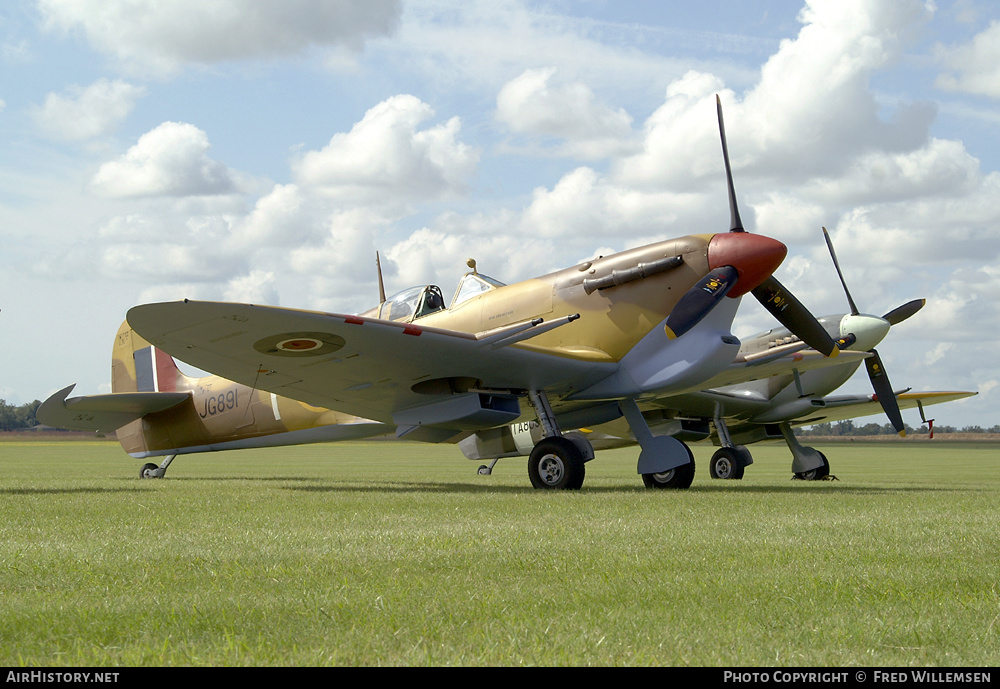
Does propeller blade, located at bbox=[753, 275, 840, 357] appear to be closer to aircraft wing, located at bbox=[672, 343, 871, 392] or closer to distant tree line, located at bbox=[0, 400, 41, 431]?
aircraft wing, located at bbox=[672, 343, 871, 392]

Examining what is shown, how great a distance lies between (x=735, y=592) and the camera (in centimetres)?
334

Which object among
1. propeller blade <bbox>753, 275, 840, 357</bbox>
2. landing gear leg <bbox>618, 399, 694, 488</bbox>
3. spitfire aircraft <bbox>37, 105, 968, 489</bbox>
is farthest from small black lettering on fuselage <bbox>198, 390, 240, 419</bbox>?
propeller blade <bbox>753, 275, 840, 357</bbox>

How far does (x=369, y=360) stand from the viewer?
33.3ft

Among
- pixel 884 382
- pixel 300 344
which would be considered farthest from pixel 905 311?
pixel 300 344

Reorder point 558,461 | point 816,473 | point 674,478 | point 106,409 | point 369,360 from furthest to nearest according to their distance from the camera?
point 816,473, point 106,409, point 674,478, point 558,461, point 369,360

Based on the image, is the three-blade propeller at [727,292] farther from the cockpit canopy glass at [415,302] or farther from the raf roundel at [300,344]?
the raf roundel at [300,344]

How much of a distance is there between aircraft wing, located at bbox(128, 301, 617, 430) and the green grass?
2.78 meters

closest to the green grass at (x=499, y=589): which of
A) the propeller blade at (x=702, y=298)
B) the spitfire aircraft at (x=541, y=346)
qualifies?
the spitfire aircraft at (x=541, y=346)

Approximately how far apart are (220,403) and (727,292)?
974 centimetres

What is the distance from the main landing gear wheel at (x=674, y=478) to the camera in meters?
11.4

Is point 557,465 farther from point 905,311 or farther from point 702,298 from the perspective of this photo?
point 905,311

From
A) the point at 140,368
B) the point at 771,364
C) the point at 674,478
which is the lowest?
the point at 674,478

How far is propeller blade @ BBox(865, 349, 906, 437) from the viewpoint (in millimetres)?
14414

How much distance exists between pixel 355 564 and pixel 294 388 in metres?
7.66
